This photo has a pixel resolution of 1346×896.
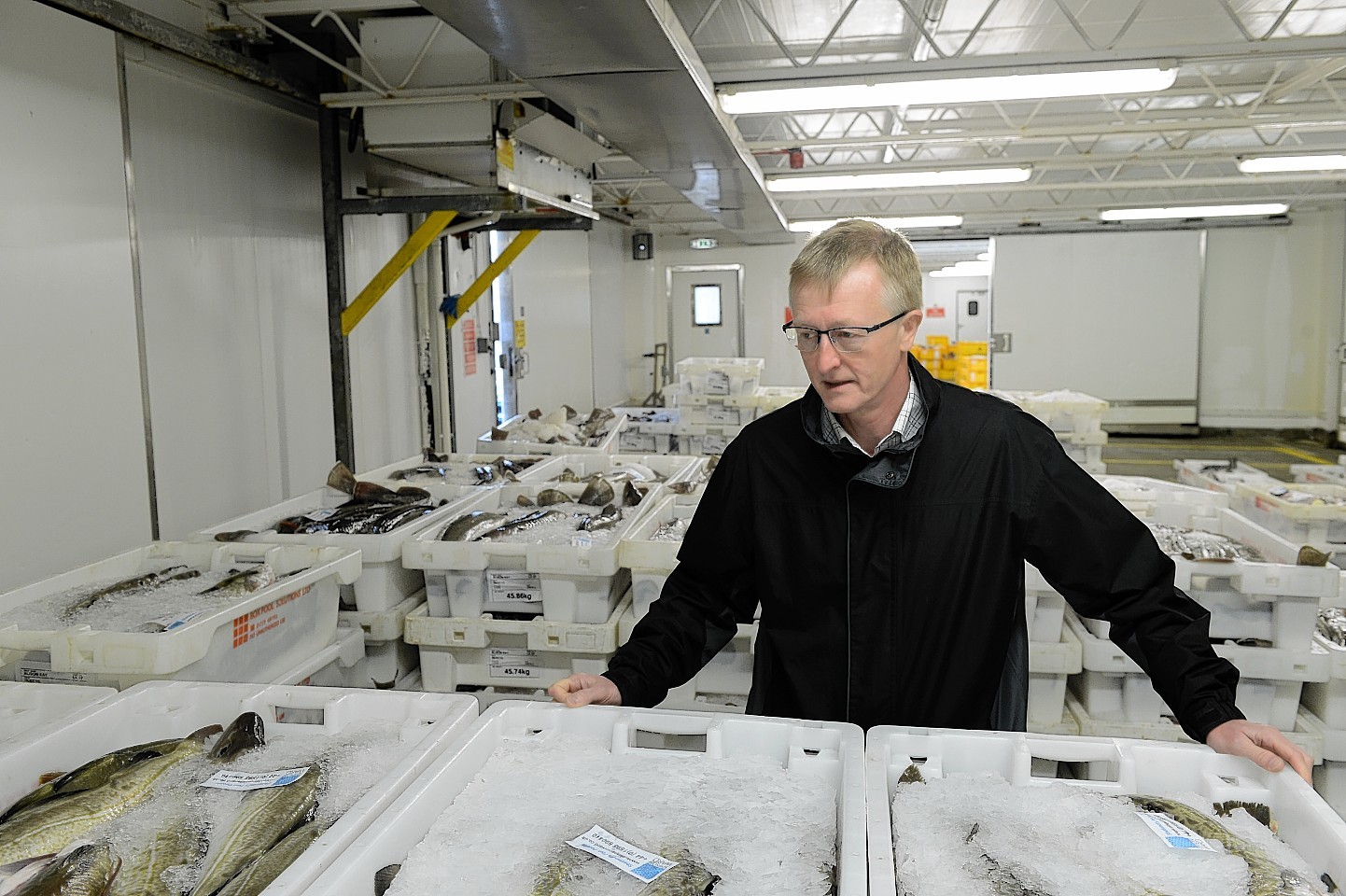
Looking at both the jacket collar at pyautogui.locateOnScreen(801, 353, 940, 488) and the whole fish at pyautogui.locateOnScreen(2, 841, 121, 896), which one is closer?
the whole fish at pyautogui.locateOnScreen(2, 841, 121, 896)

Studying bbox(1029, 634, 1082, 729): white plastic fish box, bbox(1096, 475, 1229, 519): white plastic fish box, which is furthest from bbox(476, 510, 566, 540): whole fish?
bbox(1096, 475, 1229, 519): white plastic fish box

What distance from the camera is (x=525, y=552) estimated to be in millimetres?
3242

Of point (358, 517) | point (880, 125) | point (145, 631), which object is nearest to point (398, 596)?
point (358, 517)

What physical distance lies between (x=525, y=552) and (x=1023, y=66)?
140 inches

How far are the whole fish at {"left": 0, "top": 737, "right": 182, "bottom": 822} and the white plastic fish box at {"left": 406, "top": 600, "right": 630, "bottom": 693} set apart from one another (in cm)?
160

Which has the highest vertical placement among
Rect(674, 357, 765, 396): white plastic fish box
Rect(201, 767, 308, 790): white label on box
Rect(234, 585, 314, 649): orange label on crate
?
Rect(674, 357, 765, 396): white plastic fish box

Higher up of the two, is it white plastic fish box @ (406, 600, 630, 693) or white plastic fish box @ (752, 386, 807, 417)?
white plastic fish box @ (752, 386, 807, 417)

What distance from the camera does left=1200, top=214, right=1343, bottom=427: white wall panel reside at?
14.7 m

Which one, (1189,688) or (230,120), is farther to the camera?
(230,120)

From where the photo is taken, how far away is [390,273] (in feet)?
19.2

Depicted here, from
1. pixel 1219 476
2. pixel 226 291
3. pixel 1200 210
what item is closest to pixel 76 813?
pixel 226 291

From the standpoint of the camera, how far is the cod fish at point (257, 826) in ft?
4.45

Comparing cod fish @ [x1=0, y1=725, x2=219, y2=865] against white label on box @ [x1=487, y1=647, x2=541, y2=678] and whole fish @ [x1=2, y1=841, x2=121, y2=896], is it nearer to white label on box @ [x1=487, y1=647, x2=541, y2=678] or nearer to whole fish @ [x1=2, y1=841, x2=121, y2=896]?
whole fish @ [x1=2, y1=841, x2=121, y2=896]

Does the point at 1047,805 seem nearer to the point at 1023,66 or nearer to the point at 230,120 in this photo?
the point at 1023,66
